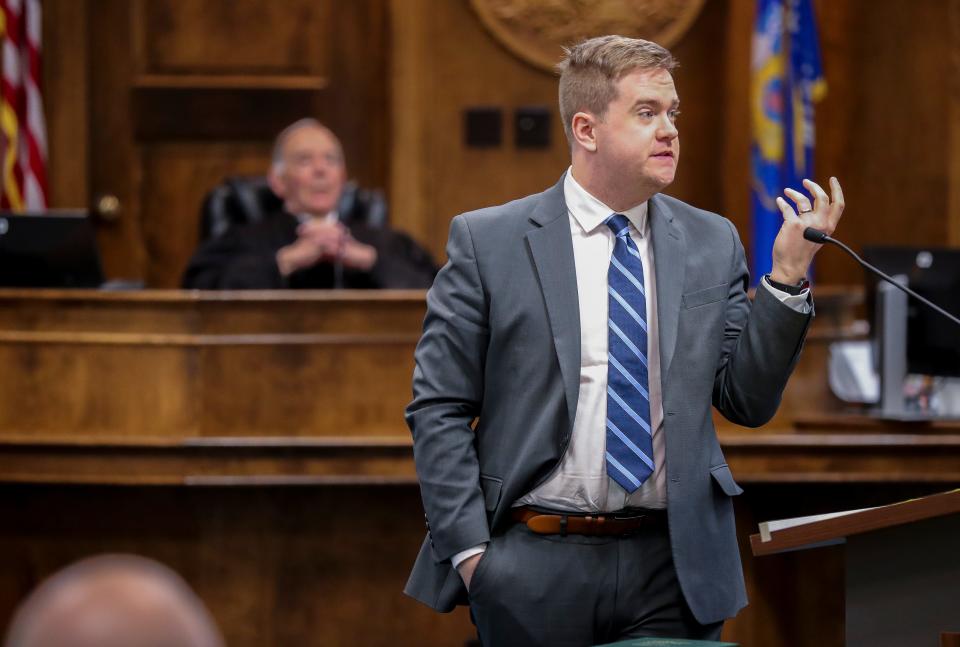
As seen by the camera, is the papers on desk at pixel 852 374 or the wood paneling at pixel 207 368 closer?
the wood paneling at pixel 207 368

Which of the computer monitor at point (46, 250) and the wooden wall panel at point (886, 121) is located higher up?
the wooden wall panel at point (886, 121)

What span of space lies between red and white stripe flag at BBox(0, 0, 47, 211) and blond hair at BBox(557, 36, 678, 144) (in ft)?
13.0

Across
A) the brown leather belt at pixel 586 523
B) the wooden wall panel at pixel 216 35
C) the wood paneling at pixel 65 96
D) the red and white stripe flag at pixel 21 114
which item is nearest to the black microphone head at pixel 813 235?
the brown leather belt at pixel 586 523

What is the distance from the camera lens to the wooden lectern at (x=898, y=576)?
2281 mm

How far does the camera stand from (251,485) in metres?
3.92

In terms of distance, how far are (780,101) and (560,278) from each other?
4.24 meters

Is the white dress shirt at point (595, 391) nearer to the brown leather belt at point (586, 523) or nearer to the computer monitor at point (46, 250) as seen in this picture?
the brown leather belt at point (586, 523)

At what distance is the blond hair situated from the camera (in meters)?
2.40

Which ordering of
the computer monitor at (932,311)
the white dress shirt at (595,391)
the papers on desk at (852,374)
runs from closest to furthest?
1. the white dress shirt at (595,391)
2. the computer monitor at (932,311)
3. the papers on desk at (852,374)

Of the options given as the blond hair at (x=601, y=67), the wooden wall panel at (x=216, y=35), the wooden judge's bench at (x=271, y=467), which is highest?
the wooden wall panel at (x=216, y=35)

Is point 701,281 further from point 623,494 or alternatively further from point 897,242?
point 897,242

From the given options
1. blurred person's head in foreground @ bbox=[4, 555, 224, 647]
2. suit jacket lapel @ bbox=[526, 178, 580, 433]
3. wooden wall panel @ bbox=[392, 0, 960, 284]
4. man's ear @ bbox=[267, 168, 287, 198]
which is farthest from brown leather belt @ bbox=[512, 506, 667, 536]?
wooden wall panel @ bbox=[392, 0, 960, 284]

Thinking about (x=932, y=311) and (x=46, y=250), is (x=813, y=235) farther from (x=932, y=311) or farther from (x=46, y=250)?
(x=46, y=250)

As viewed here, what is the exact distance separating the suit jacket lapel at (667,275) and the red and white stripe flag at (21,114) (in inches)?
159
